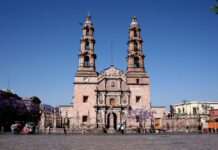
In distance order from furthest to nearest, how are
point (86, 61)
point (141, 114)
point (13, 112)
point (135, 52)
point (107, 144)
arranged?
point (13, 112) < point (135, 52) < point (86, 61) < point (141, 114) < point (107, 144)

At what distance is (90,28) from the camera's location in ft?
188

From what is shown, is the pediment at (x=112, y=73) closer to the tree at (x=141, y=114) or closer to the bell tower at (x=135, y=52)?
the bell tower at (x=135, y=52)

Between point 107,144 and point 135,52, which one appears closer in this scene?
point 107,144

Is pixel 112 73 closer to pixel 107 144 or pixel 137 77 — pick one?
pixel 137 77

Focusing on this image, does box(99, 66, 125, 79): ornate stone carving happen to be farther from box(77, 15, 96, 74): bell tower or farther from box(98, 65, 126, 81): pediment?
box(77, 15, 96, 74): bell tower

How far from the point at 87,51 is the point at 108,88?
7.67 metres

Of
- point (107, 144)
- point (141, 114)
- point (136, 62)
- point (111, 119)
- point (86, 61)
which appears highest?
point (86, 61)

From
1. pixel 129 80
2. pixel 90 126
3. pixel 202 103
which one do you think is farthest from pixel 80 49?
pixel 202 103

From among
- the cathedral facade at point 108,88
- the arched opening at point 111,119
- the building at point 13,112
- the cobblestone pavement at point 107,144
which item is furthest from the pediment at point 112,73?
the cobblestone pavement at point 107,144

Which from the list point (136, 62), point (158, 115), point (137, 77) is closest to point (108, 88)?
point (137, 77)

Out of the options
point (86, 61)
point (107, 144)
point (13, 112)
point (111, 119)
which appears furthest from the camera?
point (13, 112)

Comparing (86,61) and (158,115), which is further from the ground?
(86,61)

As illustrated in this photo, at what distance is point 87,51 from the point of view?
56.0 m

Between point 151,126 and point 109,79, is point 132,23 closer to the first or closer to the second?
point 109,79
